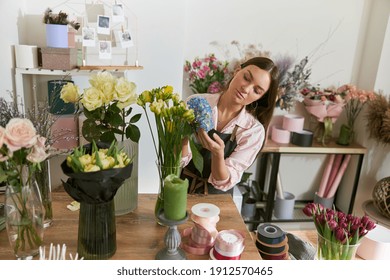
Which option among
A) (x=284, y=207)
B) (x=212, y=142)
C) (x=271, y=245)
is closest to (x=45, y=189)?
(x=212, y=142)

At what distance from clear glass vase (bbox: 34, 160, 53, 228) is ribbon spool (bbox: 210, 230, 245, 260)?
52 cm

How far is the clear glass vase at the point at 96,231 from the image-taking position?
0.89 m

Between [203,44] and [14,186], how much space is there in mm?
1934

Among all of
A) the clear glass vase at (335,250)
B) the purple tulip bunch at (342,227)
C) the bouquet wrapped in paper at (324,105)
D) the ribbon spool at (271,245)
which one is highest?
the bouquet wrapped in paper at (324,105)

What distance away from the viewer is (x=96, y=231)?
0.91 meters

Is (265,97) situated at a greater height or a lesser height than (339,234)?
greater

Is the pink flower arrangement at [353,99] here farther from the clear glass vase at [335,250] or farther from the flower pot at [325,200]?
the clear glass vase at [335,250]

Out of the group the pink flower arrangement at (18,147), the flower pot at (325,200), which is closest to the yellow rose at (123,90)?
the pink flower arrangement at (18,147)

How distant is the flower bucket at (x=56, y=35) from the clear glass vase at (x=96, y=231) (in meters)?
1.46

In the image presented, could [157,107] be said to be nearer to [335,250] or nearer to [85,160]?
[85,160]

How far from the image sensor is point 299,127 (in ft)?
8.56

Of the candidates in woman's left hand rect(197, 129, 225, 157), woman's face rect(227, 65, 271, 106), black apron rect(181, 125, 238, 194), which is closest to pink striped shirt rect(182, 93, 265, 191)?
black apron rect(181, 125, 238, 194)

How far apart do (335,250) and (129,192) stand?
67cm
